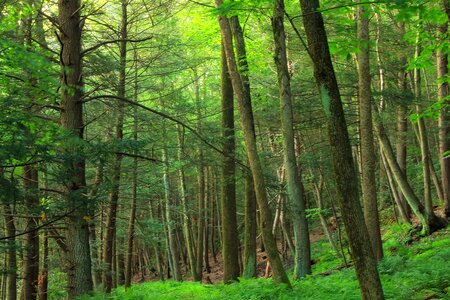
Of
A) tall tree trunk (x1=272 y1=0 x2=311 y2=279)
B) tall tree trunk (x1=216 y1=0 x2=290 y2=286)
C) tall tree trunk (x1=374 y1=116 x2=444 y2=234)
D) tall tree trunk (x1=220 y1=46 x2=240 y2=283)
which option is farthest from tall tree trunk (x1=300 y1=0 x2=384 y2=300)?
tall tree trunk (x1=374 y1=116 x2=444 y2=234)

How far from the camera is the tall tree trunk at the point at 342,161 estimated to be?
429 cm

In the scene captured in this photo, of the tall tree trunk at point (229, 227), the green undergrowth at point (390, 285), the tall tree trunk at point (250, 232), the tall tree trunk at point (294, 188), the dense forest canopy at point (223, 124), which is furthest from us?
the tall tree trunk at point (229, 227)

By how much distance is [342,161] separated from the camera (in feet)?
14.5

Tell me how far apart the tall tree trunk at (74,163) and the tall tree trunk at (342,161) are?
3885 mm

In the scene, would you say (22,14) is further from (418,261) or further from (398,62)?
(398,62)

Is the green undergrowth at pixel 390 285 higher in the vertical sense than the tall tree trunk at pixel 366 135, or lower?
lower

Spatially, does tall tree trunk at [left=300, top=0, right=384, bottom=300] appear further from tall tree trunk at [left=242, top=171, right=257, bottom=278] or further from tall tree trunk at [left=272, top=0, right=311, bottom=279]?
tall tree trunk at [left=242, top=171, right=257, bottom=278]

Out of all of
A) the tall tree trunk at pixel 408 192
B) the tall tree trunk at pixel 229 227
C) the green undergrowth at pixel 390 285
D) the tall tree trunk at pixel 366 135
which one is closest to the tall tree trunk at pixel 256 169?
the green undergrowth at pixel 390 285

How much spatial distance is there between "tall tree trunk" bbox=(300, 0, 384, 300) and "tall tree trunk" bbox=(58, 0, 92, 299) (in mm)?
3885

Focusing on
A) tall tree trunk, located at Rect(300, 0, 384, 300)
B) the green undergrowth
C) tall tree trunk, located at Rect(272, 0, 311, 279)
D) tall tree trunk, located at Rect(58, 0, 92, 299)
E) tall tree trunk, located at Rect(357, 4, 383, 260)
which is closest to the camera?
tall tree trunk, located at Rect(300, 0, 384, 300)

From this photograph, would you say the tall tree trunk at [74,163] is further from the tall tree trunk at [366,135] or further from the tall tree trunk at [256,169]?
the tall tree trunk at [366,135]

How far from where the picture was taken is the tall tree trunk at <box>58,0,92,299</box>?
6.72 metres

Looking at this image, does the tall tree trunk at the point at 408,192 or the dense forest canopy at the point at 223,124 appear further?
the tall tree trunk at the point at 408,192

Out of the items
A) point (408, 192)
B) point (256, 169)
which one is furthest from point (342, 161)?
point (408, 192)
